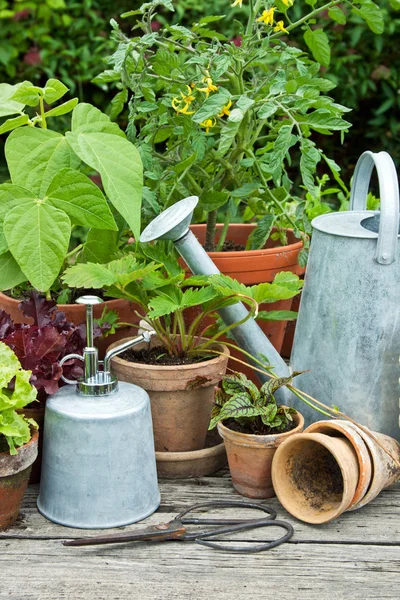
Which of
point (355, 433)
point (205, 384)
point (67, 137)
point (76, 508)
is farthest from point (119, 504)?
point (67, 137)

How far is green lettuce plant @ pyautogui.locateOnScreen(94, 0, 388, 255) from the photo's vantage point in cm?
127

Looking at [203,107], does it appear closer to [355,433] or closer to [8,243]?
[8,243]

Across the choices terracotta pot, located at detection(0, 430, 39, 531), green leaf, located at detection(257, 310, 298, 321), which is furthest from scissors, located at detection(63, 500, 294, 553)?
green leaf, located at detection(257, 310, 298, 321)

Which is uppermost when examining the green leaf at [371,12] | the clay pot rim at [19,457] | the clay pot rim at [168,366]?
the green leaf at [371,12]

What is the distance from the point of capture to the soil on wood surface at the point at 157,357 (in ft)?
4.19

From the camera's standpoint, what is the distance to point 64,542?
1054mm

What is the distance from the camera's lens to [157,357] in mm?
1297

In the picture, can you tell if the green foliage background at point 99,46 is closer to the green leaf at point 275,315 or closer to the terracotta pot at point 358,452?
the green leaf at point 275,315

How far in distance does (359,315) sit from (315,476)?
0.25 m

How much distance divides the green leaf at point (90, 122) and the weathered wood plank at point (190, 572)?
63 centimetres

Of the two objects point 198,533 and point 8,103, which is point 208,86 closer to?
point 8,103

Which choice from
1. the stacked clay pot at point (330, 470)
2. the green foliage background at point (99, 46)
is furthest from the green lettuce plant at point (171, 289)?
the green foliage background at point (99, 46)

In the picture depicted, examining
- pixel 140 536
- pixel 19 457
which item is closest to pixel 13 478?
pixel 19 457

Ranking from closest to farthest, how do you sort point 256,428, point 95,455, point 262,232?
point 95,455 → point 256,428 → point 262,232
